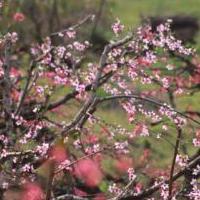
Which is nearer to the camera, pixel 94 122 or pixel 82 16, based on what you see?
pixel 94 122

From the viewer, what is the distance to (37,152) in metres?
8.88

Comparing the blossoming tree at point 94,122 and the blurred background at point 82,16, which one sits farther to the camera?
the blurred background at point 82,16

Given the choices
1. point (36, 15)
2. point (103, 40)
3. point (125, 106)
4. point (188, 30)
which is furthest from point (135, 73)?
point (188, 30)

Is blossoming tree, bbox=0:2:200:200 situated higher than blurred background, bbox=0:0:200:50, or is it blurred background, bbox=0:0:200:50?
blurred background, bbox=0:0:200:50

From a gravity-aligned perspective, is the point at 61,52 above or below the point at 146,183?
above

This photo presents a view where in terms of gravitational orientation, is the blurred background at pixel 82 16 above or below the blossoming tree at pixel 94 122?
above

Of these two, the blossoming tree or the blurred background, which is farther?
the blurred background

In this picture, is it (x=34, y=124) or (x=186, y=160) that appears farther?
(x=34, y=124)

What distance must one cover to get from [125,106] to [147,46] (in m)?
1.29

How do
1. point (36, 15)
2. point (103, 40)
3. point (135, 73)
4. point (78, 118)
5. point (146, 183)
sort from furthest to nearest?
point (103, 40) → point (36, 15) → point (146, 183) → point (135, 73) → point (78, 118)

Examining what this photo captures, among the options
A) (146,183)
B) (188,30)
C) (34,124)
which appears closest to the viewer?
(34,124)

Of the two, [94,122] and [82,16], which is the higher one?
[82,16]

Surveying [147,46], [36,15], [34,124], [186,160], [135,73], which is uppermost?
[36,15]

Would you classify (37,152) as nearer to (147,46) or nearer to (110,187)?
(110,187)
